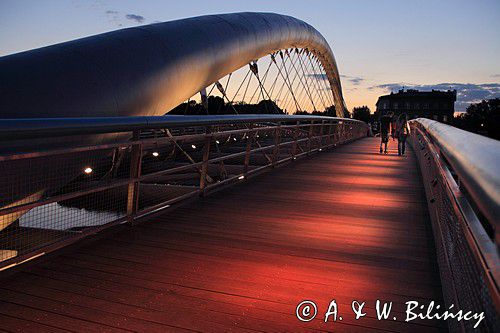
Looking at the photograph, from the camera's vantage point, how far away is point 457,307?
1831 mm

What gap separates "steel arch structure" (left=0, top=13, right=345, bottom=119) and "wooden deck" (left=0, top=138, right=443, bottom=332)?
2140 mm

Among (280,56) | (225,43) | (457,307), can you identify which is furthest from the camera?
(280,56)

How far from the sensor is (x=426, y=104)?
106 m

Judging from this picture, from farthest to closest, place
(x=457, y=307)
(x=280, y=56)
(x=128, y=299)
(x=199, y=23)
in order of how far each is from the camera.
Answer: (x=280, y=56) < (x=199, y=23) < (x=128, y=299) < (x=457, y=307)

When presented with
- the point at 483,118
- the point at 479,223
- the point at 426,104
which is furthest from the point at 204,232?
the point at 483,118

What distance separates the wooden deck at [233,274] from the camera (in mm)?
2199

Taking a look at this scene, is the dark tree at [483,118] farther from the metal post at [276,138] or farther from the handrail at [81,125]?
the handrail at [81,125]

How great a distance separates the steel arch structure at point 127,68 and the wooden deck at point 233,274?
2.14 metres

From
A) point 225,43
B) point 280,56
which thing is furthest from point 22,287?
point 280,56

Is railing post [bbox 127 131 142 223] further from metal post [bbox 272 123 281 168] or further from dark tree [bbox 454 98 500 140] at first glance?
dark tree [bbox 454 98 500 140]

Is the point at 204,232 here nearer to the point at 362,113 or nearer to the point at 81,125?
the point at 81,125

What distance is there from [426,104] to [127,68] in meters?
108

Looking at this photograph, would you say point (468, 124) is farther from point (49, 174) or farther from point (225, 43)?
point (49, 174)

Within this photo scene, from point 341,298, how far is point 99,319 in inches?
47.9
